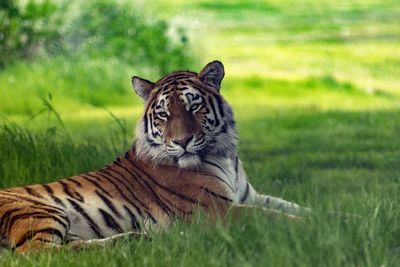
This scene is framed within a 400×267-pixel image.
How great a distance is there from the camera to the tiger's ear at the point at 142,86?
23.0 ft

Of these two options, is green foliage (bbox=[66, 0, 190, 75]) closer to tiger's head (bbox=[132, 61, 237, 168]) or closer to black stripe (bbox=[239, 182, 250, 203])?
black stripe (bbox=[239, 182, 250, 203])

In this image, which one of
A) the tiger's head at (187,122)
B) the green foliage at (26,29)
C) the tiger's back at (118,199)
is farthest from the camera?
the green foliage at (26,29)

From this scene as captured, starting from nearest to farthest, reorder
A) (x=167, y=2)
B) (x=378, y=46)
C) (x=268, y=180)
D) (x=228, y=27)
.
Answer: (x=268, y=180)
(x=378, y=46)
(x=228, y=27)
(x=167, y=2)

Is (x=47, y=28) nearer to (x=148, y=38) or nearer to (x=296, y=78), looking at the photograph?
(x=148, y=38)

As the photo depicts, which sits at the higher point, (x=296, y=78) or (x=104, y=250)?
(x=104, y=250)

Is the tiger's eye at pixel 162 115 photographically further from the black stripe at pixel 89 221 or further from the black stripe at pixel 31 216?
Answer: the black stripe at pixel 31 216

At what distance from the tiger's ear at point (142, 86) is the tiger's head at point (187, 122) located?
25mm

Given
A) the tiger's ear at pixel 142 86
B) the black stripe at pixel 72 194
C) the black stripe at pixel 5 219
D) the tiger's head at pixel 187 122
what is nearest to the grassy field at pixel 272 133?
the black stripe at pixel 5 219

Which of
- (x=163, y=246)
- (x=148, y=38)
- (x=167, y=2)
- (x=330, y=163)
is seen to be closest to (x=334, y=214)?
(x=163, y=246)

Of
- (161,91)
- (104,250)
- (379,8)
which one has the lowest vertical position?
(379,8)

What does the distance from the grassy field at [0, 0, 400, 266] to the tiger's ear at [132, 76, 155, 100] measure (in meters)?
1.01

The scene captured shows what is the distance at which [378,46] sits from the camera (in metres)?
21.8

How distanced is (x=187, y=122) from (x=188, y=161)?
21cm

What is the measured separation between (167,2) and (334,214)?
22616 mm
